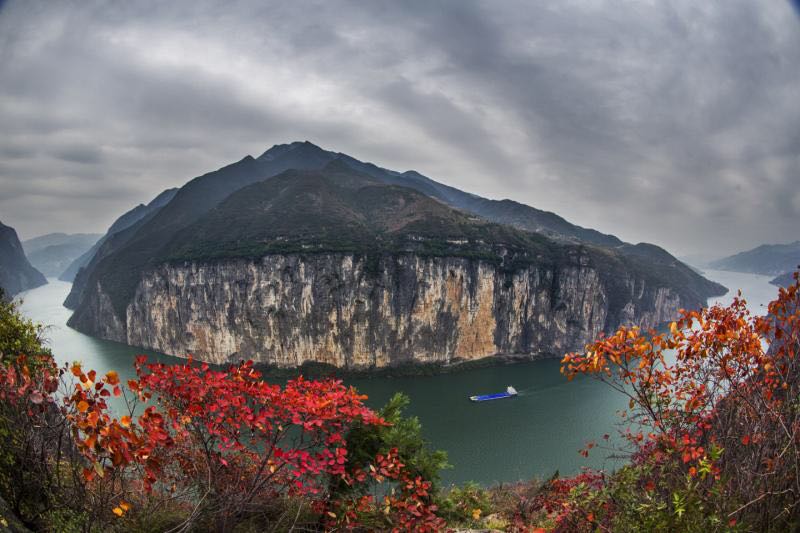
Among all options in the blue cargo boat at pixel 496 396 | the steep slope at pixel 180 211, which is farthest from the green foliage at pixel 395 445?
the steep slope at pixel 180 211

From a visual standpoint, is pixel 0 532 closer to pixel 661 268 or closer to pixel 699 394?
pixel 699 394

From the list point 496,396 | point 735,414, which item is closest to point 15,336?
point 735,414

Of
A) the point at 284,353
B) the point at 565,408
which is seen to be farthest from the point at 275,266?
the point at 565,408

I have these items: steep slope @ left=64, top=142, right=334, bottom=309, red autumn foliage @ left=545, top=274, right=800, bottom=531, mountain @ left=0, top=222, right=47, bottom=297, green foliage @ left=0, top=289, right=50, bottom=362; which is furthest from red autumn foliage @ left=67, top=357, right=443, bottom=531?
mountain @ left=0, top=222, right=47, bottom=297

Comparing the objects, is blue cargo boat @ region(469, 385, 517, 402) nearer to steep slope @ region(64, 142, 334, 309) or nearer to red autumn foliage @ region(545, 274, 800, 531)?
red autumn foliage @ region(545, 274, 800, 531)

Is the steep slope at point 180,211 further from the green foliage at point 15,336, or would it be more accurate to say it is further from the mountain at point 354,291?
the green foliage at point 15,336

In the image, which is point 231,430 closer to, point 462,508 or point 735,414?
point 735,414

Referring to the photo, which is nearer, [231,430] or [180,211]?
[231,430]
